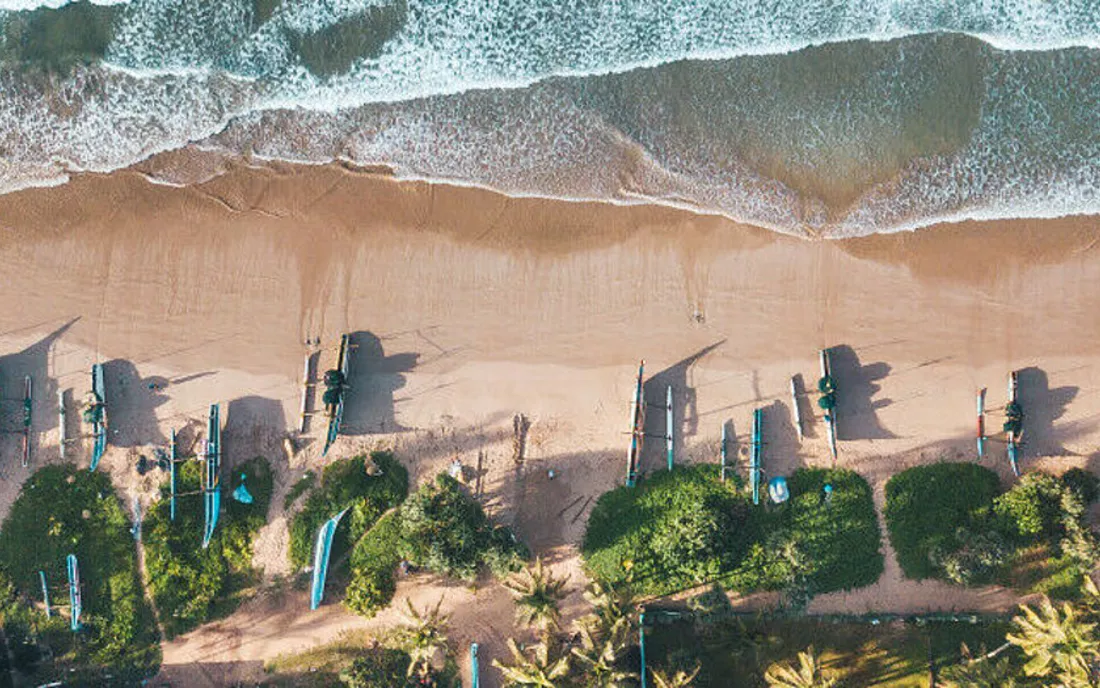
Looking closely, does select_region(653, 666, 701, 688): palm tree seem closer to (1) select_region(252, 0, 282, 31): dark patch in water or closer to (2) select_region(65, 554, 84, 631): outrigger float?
(2) select_region(65, 554, 84, 631): outrigger float

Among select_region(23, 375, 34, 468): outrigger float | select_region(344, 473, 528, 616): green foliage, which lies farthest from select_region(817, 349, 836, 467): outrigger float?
select_region(23, 375, 34, 468): outrigger float

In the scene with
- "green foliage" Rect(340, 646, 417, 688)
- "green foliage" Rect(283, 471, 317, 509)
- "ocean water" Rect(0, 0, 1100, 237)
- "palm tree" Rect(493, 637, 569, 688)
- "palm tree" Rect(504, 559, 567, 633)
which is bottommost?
"green foliage" Rect(340, 646, 417, 688)

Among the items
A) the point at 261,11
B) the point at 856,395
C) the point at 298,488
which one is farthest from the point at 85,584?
the point at 856,395

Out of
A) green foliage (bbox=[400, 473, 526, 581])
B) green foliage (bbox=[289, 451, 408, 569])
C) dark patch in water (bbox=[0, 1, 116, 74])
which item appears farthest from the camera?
dark patch in water (bbox=[0, 1, 116, 74])

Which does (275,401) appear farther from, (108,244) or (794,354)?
(794,354)

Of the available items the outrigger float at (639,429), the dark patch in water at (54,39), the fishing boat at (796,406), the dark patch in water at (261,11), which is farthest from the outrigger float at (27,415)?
the fishing boat at (796,406)
